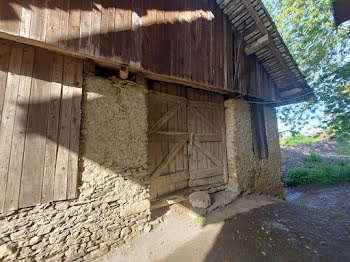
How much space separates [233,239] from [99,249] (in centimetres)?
229

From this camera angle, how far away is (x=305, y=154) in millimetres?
12992

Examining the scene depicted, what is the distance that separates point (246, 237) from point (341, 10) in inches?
150

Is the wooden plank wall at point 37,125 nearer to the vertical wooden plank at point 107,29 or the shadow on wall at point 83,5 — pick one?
the shadow on wall at point 83,5

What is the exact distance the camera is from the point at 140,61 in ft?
9.00

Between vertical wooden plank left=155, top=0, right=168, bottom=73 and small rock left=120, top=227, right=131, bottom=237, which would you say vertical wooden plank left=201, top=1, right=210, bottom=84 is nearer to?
vertical wooden plank left=155, top=0, right=168, bottom=73

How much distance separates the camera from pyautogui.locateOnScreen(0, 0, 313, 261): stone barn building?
2.03 metres

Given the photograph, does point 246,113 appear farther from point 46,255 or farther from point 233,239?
point 46,255

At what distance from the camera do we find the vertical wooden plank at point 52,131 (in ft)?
7.09

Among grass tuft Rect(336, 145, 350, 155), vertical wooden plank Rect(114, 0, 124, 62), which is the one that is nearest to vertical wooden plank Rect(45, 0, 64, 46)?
vertical wooden plank Rect(114, 0, 124, 62)

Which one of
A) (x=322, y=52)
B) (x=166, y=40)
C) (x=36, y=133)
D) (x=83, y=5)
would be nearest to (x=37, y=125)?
(x=36, y=133)

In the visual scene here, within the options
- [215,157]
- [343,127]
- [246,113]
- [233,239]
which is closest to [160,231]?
[233,239]

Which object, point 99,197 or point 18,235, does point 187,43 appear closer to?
point 99,197

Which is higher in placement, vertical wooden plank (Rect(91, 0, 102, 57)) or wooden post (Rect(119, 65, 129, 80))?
vertical wooden plank (Rect(91, 0, 102, 57))

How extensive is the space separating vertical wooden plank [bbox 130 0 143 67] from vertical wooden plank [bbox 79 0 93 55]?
66 centimetres
